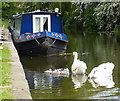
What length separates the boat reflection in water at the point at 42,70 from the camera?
10224 millimetres

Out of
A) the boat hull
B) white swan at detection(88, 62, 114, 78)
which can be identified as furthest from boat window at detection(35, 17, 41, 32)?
white swan at detection(88, 62, 114, 78)

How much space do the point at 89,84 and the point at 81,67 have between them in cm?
159

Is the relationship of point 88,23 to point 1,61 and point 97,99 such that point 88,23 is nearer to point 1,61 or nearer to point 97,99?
point 1,61

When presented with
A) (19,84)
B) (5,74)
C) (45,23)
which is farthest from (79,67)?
(45,23)

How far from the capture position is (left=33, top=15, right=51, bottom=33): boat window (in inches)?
767

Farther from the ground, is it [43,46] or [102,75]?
[102,75]

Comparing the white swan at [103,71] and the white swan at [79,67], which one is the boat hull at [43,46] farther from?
the white swan at [103,71]

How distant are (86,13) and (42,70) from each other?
79.8 feet

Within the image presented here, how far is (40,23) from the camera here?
19453 millimetres

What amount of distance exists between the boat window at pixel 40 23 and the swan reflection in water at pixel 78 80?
26.7 feet

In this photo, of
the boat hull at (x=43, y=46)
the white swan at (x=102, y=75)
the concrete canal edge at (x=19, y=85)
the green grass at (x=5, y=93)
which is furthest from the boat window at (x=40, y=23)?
the green grass at (x=5, y=93)

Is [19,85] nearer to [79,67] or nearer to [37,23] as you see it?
[79,67]

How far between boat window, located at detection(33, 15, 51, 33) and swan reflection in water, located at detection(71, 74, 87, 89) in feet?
26.7

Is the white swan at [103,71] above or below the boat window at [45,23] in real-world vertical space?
below
